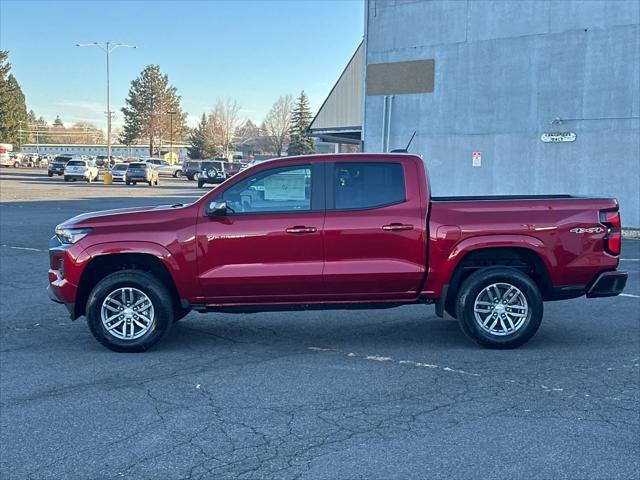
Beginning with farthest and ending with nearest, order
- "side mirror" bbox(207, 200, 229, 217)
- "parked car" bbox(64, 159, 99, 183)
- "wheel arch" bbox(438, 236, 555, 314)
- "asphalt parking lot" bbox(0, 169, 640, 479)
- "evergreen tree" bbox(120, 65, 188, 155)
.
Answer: "evergreen tree" bbox(120, 65, 188, 155) < "parked car" bbox(64, 159, 99, 183) < "wheel arch" bbox(438, 236, 555, 314) < "side mirror" bbox(207, 200, 229, 217) < "asphalt parking lot" bbox(0, 169, 640, 479)

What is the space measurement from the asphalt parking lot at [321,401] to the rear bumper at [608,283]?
561 millimetres

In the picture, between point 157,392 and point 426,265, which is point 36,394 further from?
point 426,265

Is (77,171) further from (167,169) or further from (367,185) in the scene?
(367,185)

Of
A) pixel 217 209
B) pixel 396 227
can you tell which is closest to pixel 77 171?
pixel 217 209

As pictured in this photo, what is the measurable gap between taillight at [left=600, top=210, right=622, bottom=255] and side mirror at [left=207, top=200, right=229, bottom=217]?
Result: 3.70m

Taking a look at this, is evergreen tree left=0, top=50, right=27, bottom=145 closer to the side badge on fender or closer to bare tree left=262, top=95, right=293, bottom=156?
bare tree left=262, top=95, right=293, bottom=156

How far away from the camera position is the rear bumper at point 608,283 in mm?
6711

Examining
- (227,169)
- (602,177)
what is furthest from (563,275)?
(227,169)

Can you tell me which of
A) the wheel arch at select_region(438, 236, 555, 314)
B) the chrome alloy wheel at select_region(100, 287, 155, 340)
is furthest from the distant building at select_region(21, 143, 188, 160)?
the wheel arch at select_region(438, 236, 555, 314)

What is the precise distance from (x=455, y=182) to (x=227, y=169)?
39.3 meters

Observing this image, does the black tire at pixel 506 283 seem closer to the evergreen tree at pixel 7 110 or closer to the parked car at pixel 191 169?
the parked car at pixel 191 169

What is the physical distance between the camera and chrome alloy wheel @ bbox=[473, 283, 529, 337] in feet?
22.0

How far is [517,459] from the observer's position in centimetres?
416

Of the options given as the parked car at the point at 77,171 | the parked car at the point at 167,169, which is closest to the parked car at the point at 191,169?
the parked car at the point at 167,169
